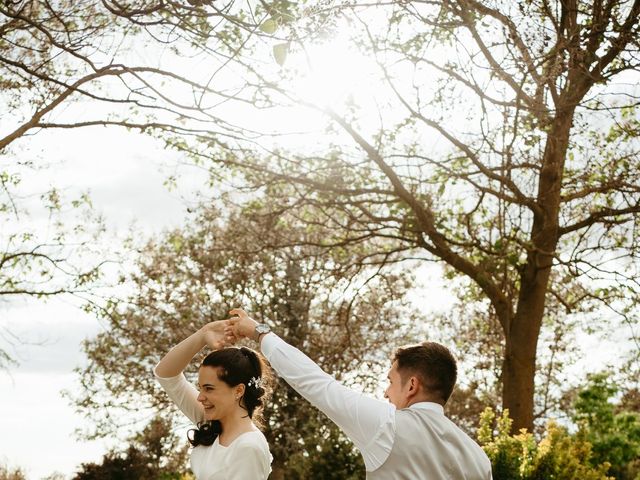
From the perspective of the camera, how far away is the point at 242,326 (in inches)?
157

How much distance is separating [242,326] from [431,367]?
102cm

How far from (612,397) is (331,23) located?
17.3 meters

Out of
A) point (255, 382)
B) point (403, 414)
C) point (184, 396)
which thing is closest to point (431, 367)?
point (403, 414)

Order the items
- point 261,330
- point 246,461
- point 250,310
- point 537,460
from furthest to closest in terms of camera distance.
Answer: point 250,310 → point 537,460 → point 246,461 → point 261,330

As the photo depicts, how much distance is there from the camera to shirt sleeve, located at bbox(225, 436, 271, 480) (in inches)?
166

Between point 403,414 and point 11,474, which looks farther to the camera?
point 11,474

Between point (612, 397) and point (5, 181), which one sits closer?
point (5, 181)

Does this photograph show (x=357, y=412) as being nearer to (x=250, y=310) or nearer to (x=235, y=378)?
(x=235, y=378)

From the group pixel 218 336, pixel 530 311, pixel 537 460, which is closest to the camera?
pixel 218 336

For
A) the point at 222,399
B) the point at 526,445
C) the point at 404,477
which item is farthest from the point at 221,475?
the point at 526,445

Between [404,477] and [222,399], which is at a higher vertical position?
[222,399]

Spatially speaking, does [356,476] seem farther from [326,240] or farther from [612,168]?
[326,240]

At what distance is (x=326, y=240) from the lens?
19.1 metres

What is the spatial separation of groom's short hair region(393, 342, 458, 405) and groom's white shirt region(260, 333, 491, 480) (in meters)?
0.10
